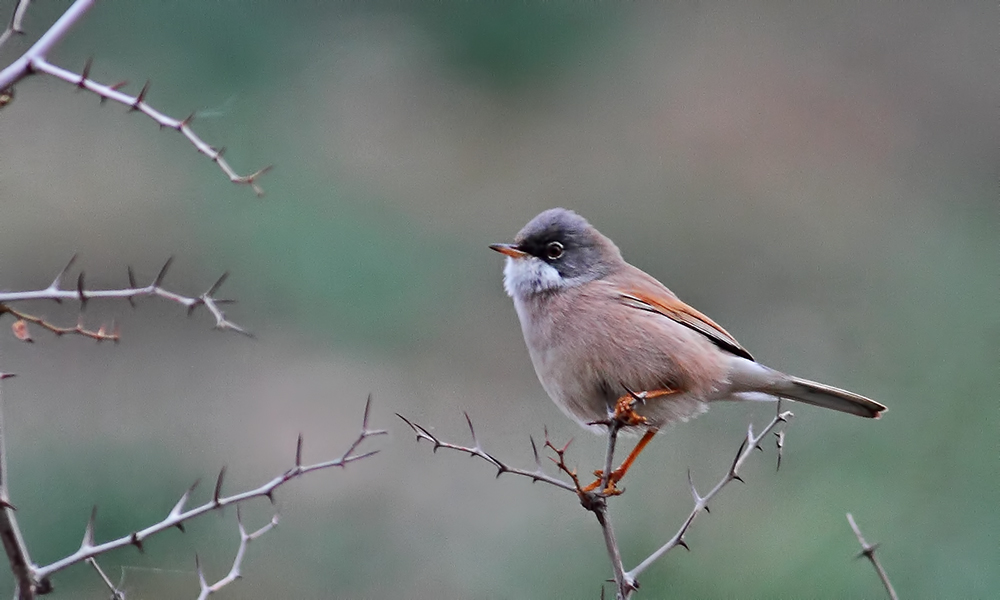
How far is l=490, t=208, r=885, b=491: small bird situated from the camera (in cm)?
432

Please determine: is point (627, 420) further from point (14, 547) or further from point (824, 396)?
point (14, 547)

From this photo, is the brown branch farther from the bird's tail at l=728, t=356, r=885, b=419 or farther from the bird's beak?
the bird's tail at l=728, t=356, r=885, b=419

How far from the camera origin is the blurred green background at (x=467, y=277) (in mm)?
8023

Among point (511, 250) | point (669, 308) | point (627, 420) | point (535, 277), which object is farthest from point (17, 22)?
point (669, 308)

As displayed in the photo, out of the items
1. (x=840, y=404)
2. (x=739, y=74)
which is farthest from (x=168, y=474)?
(x=739, y=74)

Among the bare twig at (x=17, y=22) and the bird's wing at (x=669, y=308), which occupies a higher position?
the bare twig at (x=17, y=22)

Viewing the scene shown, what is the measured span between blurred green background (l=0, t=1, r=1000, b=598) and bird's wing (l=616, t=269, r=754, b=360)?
2.92m

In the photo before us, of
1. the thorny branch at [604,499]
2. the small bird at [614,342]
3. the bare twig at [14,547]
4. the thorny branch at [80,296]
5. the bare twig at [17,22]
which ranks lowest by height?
the bare twig at [14,547]

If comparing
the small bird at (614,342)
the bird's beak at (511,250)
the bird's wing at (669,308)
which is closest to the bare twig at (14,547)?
the small bird at (614,342)

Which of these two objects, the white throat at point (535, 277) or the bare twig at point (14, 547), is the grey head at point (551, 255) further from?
the bare twig at point (14, 547)

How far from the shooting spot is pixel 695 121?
1365 centimetres

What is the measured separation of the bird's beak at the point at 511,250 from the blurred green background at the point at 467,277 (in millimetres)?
3693

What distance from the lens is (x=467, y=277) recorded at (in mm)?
11492

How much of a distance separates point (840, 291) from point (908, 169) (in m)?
3.47
